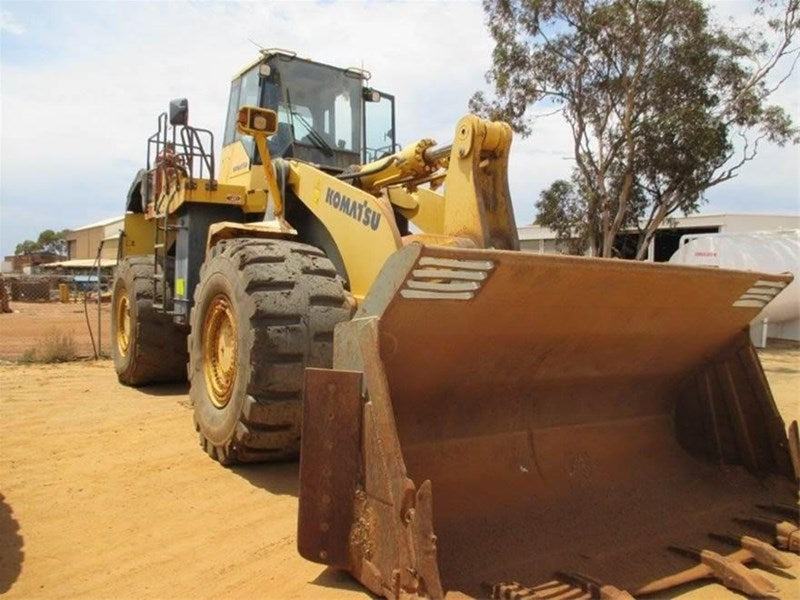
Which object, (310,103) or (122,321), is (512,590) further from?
(122,321)

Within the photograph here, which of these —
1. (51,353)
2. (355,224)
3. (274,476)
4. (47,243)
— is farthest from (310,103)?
(47,243)

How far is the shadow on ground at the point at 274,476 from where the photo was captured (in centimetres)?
448

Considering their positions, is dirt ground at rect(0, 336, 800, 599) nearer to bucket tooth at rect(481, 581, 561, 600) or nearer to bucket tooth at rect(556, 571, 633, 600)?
bucket tooth at rect(556, 571, 633, 600)

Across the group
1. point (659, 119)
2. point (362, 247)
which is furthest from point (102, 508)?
point (659, 119)

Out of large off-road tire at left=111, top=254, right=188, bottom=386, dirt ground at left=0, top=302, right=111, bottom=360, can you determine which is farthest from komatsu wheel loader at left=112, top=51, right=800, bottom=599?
dirt ground at left=0, top=302, right=111, bottom=360

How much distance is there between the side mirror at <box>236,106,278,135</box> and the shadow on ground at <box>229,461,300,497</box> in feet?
8.05

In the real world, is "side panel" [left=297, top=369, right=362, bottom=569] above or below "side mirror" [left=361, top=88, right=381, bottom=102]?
below

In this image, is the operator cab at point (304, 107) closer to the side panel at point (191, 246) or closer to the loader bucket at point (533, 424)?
the side panel at point (191, 246)

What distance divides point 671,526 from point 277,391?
2.23m

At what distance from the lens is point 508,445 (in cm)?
375

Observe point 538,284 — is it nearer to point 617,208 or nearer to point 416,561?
point 416,561

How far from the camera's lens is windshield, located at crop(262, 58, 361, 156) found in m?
6.41

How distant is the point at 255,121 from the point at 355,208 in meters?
1.23

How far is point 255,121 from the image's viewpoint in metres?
5.43
